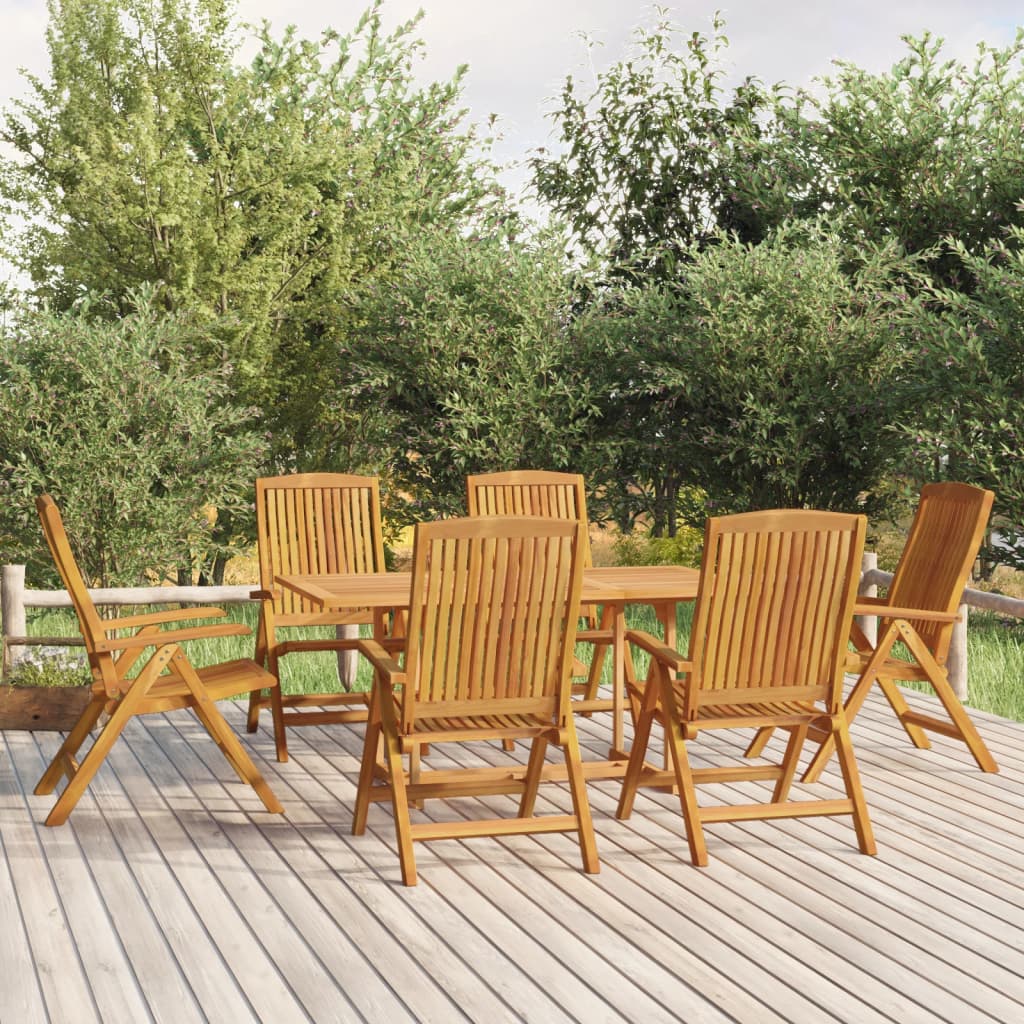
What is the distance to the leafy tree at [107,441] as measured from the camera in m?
9.90

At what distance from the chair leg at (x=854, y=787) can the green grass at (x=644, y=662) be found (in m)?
2.92

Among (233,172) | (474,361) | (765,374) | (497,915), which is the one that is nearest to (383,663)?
(497,915)

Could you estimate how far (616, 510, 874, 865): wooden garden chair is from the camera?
155 inches

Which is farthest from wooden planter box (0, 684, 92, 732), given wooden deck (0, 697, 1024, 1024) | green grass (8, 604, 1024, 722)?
wooden deck (0, 697, 1024, 1024)

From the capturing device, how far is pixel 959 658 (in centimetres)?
662

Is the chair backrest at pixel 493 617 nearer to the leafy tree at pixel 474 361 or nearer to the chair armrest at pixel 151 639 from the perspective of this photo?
the chair armrest at pixel 151 639

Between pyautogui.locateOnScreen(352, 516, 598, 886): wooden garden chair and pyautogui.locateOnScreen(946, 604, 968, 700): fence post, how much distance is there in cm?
327

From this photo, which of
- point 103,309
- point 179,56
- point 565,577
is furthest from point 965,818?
point 179,56

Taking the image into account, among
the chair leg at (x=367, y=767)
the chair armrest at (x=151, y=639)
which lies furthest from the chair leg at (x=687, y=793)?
the chair armrest at (x=151, y=639)

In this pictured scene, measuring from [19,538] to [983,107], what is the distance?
29.8ft

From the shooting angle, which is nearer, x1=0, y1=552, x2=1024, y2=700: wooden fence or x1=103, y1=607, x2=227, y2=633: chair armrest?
x1=103, y1=607, x2=227, y2=633: chair armrest

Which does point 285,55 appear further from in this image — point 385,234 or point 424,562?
point 424,562

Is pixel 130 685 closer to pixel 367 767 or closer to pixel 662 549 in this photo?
pixel 367 767

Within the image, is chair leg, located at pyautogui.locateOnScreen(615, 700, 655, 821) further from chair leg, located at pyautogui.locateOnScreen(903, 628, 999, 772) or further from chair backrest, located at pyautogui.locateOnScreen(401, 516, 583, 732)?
chair leg, located at pyautogui.locateOnScreen(903, 628, 999, 772)
